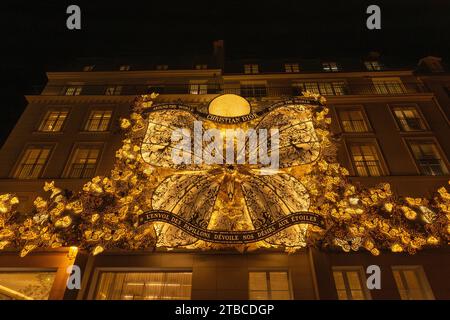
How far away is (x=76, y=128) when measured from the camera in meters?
14.8

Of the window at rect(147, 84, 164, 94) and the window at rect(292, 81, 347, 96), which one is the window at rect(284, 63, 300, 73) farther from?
the window at rect(147, 84, 164, 94)

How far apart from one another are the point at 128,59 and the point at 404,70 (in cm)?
1809

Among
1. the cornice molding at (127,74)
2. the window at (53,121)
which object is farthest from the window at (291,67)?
the window at (53,121)

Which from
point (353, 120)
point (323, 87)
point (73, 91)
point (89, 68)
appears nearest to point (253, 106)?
point (353, 120)

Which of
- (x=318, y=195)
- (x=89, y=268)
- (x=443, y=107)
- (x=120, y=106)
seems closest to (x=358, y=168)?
(x=318, y=195)

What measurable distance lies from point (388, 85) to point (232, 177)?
13.9 meters

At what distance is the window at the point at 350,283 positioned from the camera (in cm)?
921

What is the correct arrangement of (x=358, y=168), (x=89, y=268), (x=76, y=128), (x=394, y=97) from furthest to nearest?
(x=394, y=97) → (x=76, y=128) → (x=358, y=168) → (x=89, y=268)

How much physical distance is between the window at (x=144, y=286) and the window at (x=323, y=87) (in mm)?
12106

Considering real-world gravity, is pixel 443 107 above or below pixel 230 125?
above

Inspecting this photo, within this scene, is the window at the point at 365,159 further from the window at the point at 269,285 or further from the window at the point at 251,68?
the window at the point at 251,68

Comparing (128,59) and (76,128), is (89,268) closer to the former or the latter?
(76,128)

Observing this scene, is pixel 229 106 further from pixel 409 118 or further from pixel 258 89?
pixel 409 118

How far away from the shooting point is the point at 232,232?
22.7 ft
